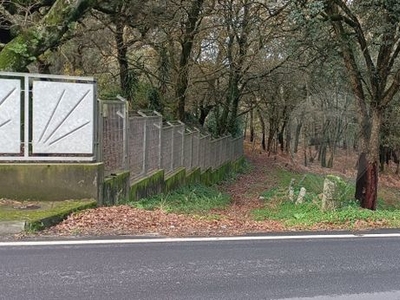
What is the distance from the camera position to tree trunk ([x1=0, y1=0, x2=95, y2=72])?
10.6 m

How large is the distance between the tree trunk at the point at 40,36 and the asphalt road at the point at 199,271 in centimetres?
593

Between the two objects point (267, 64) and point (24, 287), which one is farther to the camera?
point (267, 64)

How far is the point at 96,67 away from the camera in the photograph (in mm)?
23766

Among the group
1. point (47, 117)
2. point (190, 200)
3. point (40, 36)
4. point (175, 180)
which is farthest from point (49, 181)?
point (175, 180)

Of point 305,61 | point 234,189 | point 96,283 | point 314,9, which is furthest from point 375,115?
point 96,283

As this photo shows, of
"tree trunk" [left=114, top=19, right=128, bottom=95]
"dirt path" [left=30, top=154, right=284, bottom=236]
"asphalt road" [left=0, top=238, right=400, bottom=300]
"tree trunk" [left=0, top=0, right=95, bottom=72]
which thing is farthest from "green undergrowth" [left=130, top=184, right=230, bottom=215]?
"tree trunk" [left=114, top=19, right=128, bottom=95]

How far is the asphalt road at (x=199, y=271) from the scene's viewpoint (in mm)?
4766

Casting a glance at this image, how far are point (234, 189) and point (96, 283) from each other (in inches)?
703

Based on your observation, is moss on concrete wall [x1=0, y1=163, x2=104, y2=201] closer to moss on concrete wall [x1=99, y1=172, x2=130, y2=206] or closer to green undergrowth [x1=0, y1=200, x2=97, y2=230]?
green undergrowth [x1=0, y1=200, x2=97, y2=230]

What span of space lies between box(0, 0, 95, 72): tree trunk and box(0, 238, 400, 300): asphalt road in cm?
593

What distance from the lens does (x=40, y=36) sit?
10.9 m

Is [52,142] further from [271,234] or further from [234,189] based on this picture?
[234,189]

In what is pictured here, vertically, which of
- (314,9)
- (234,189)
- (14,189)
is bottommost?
(234,189)

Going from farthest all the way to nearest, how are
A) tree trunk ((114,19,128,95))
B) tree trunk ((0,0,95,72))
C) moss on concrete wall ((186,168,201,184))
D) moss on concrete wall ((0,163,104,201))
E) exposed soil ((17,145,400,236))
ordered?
tree trunk ((114,19,128,95)) < moss on concrete wall ((186,168,201,184)) < tree trunk ((0,0,95,72)) < moss on concrete wall ((0,163,104,201)) < exposed soil ((17,145,400,236))
